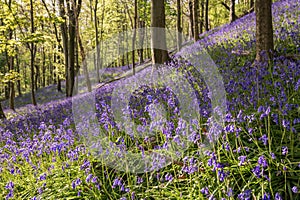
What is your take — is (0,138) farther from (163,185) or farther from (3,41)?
(3,41)

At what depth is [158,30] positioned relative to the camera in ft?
30.8

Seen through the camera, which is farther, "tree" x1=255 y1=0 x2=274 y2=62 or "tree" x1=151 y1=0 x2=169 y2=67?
"tree" x1=151 y1=0 x2=169 y2=67

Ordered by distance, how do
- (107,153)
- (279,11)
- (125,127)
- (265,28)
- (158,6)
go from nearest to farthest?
(107,153)
(125,127)
(265,28)
(158,6)
(279,11)

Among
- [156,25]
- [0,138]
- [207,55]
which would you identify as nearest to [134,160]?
[0,138]

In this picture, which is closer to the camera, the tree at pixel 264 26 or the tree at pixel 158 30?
the tree at pixel 264 26

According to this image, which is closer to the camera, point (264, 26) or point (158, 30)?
point (264, 26)

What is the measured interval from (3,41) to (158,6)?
19.7 feet

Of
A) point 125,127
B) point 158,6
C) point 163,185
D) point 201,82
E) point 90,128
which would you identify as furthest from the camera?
point 158,6

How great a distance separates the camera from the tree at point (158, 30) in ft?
29.5

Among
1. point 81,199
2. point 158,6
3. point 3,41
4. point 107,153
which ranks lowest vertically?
point 81,199

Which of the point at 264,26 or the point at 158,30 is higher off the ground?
the point at 158,30

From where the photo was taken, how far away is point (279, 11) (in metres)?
10.3

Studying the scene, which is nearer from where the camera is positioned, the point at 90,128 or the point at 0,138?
the point at 90,128

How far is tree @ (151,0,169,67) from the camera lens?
900 centimetres
